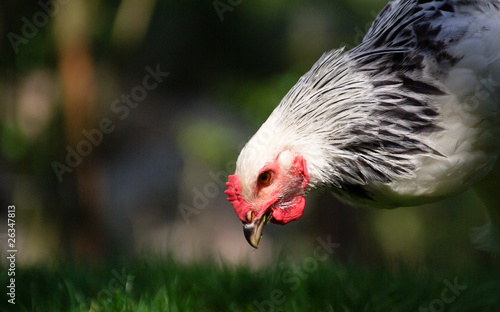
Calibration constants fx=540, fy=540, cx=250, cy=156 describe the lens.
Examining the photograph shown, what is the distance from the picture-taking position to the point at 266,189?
108 inches

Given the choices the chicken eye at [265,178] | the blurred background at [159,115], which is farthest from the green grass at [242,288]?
the blurred background at [159,115]

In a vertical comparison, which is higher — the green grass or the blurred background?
the blurred background

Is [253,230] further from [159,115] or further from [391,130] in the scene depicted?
[159,115]

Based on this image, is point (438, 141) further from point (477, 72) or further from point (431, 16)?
point (431, 16)

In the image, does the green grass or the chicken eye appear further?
the green grass

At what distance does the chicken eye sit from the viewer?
270cm

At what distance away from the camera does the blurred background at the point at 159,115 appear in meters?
7.54

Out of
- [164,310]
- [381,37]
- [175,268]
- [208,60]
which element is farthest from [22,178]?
[381,37]

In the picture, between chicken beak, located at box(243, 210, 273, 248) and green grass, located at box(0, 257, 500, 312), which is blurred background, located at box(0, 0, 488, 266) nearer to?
green grass, located at box(0, 257, 500, 312)

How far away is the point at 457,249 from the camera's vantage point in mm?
8352

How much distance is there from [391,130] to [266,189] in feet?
2.26

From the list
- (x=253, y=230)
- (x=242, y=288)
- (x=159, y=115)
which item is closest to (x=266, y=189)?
(x=253, y=230)

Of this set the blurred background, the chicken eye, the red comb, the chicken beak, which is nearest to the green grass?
the chicken beak

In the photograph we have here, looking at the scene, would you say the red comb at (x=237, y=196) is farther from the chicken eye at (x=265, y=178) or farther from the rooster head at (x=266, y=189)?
the chicken eye at (x=265, y=178)
